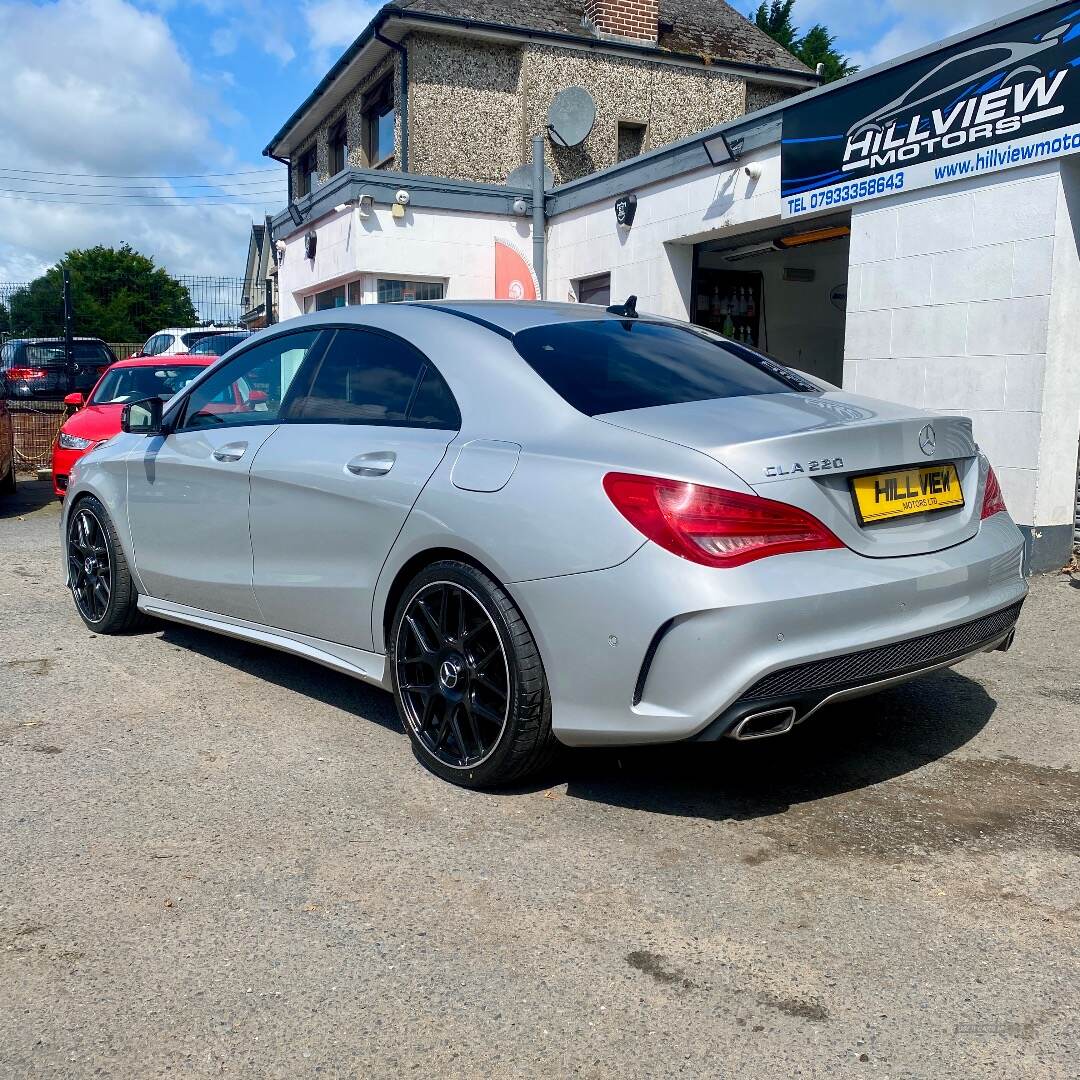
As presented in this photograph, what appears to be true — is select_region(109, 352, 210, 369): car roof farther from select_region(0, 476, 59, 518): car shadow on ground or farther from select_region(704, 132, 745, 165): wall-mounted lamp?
select_region(704, 132, 745, 165): wall-mounted lamp

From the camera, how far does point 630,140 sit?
766 inches

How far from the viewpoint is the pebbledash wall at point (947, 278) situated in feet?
23.9

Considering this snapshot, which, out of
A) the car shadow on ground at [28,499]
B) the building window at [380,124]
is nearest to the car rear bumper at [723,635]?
the car shadow on ground at [28,499]

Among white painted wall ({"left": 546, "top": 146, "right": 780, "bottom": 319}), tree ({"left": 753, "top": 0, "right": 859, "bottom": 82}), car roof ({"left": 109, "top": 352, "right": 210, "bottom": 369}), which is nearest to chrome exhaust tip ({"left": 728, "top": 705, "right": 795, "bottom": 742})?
white painted wall ({"left": 546, "top": 146, "right": 780, "bottom": 319})

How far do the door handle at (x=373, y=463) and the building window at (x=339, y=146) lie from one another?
1853 cm

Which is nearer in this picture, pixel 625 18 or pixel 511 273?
pixel 511 273

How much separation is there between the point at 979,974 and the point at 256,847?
195 centimetres

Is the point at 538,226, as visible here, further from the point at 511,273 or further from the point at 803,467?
the point at 803,467

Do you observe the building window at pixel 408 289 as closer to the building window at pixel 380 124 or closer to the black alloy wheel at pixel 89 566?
the building window at pixel 380 124

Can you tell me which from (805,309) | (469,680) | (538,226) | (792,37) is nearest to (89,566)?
(469,680)

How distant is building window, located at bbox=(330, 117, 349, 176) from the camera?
2127cm

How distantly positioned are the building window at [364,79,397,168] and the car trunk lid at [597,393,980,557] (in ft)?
53.4

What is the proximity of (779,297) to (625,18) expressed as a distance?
27.2 ft

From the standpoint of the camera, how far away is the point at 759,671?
301 centimetres
